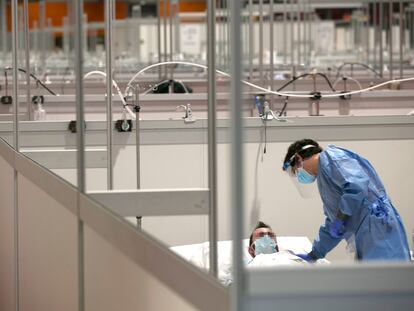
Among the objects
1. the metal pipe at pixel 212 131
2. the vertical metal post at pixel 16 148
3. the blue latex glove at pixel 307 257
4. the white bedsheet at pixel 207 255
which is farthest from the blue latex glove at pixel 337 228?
the metal pipe at pixel 212 131

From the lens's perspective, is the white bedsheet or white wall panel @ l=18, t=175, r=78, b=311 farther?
white wall panel @ l=18, t=175, r=78, b=311

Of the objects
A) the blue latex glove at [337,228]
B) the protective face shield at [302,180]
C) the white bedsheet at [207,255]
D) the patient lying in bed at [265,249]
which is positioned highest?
the white bedsheet at [207,255]

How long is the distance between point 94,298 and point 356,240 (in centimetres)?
177

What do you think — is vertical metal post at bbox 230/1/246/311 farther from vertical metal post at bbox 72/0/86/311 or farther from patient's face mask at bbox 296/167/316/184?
patient's face mask at bbox 296/167/316/184

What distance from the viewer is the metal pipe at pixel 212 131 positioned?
4.60ft

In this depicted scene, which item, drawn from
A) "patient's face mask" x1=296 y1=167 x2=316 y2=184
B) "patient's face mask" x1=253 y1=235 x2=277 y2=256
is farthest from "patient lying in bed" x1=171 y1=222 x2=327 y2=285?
"patient's face mask" x1=296 y1=167 x2=316 y2=184

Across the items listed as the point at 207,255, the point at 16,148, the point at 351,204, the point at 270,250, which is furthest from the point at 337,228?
the point at 207,255

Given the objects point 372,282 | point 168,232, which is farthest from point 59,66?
point 372,282

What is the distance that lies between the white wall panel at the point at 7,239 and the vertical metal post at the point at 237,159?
2188 millimetres

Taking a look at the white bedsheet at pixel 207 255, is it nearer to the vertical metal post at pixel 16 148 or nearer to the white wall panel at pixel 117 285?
the white wall panel at pixel 117 285

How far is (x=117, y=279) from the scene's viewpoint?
185 cm

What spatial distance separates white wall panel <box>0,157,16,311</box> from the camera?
3.23 metres

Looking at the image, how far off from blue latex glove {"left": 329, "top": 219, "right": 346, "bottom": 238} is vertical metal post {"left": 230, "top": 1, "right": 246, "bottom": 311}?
2440 millimetres

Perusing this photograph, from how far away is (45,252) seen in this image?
8.45 ft
